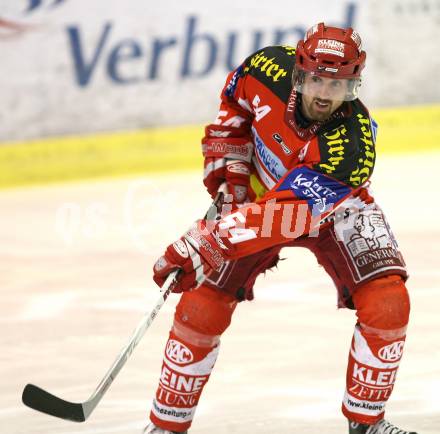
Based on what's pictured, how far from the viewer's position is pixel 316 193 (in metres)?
3.40

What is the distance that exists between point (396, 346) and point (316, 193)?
0.49 metres

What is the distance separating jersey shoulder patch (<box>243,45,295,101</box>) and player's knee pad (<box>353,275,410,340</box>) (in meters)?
0.61

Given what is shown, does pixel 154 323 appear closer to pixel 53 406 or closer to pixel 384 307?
pixel 53 406

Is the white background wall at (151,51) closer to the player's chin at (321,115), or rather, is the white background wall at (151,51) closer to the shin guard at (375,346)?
the player's chin at (321,115)

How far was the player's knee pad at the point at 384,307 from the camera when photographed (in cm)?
347

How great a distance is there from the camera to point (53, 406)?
3461mm

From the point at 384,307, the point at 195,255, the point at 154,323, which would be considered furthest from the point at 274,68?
the point at 154,323

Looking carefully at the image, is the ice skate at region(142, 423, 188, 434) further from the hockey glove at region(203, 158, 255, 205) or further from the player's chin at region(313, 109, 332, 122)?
the player's chin at region(313, 109, 332, 122)

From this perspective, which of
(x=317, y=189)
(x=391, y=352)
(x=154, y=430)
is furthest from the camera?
(x=154, y=430)

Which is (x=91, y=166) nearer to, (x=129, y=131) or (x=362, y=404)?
(x=129, y=131)

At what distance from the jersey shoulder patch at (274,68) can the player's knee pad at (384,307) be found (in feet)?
2.01

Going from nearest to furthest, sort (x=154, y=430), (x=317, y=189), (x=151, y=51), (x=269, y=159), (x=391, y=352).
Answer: (x=317, y=189), (x=391, y=352), (x=154, y=430), (x=269, y=159), (x=151, y=51)

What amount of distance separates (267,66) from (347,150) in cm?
54

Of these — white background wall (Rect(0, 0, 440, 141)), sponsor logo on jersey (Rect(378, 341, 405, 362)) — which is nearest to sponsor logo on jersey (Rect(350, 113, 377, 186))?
sponsor logo on jersey (Rect(378, 341, 405, 362))
